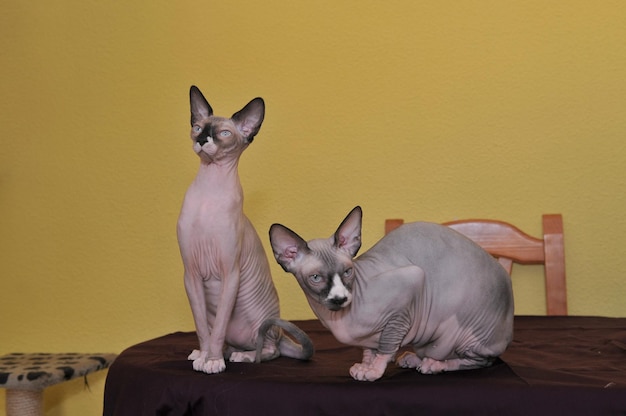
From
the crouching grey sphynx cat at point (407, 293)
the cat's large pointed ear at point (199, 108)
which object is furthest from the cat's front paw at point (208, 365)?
the cat's large pointed ear at point (199, 108)

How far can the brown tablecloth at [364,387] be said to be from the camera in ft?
2.86

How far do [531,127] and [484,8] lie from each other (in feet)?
1.21

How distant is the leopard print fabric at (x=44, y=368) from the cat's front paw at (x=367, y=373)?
3.81 feet

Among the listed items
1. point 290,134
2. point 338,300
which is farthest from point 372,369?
point 290,134

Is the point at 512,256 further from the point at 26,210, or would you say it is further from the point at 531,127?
the point at 26,210

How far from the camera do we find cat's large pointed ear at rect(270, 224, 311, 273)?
99 centimetres

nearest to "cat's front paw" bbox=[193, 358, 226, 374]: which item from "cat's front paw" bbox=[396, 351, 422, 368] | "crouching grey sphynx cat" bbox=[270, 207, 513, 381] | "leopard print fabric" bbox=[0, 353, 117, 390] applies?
"crouching grey sphynx cat" bbox=[270, 207, 513, 381]

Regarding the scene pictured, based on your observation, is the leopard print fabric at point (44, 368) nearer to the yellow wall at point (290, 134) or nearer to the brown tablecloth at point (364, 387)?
the yellow wall at point (290, 134)

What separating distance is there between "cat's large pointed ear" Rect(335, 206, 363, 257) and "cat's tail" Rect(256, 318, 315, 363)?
0.18m

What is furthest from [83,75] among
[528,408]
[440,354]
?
[528,408]

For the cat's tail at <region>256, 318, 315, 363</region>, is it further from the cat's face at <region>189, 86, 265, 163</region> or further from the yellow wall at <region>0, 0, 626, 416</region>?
the yellow wall at <region>0, 0, 626, 416</region>

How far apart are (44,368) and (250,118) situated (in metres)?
1.15

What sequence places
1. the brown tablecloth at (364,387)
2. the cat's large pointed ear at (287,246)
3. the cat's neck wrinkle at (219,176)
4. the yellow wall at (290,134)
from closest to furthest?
the brown tablecloth at (364,387) → the cat's large pointed ear at (287,246) → the cat's neck wrinkle at (219,176) → the yellow wall at (290,134)

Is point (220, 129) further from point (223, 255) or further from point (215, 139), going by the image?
point (223, 255)
